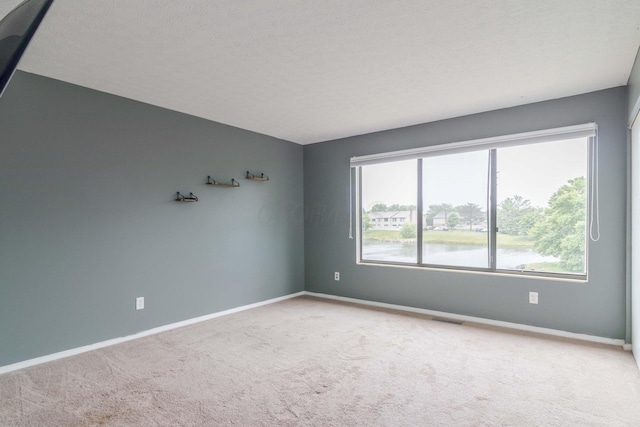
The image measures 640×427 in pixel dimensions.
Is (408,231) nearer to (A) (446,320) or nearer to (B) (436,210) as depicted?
(B) (436,210)

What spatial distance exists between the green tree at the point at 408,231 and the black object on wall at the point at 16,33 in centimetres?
439

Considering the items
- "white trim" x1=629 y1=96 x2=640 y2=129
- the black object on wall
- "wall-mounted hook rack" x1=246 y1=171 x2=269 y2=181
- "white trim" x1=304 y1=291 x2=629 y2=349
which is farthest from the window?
the black object on wall

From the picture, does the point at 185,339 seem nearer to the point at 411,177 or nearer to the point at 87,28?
the point at 87,28

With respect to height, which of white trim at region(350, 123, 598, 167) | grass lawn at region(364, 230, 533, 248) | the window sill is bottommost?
the window sill

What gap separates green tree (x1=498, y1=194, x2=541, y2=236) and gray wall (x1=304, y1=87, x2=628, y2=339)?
0.44 meters

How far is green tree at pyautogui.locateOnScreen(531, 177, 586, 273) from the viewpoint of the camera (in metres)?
3.40

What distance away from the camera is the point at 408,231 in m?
4.57

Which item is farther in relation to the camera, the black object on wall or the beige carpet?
the beige carpet

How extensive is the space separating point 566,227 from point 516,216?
0.46 metres

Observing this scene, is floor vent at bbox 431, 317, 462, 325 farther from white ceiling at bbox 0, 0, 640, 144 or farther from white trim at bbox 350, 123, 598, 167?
white ceiling at bbox 0, 0, 640, 144

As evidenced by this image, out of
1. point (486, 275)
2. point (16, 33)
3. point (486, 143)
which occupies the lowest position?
point (486, 275)

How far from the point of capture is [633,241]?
2918 mm

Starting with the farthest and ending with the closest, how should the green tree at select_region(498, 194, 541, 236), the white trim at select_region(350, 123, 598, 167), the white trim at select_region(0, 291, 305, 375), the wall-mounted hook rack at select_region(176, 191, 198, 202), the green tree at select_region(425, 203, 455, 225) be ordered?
the green tree at select_region(425, 203, 455, 225)
the wall-mounted hook rack at select_region(176, 191, 198, 202)
the green tree at select_region(498, 194, 541, 236)
the white trim at select_region(350, 123, 598, 167)
the white trim at select_region(0, 291, 305, 375)

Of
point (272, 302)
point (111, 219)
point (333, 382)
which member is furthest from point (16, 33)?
point (272, 302)
